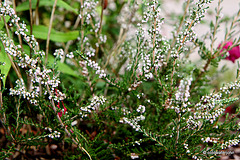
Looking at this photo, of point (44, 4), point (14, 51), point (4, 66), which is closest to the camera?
point (14, 51)

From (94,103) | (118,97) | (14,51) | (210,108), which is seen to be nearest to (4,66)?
(14,51)

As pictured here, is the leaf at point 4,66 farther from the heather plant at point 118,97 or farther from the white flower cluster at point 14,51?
the white flower cluster at point 14,51

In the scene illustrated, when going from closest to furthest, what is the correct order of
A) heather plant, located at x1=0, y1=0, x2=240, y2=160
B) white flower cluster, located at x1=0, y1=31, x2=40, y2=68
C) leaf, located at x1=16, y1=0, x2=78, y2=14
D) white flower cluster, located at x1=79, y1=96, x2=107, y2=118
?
1. white flower cluster, located at x1=0, y1=31, x2=40, y2=68
2. heather plant, located at x1=0, y1=0, x2=240, y2=160
3. white flower cluster, located at x1=79, y1=96, x2=107, y2=118
4. leaf, located at x1=16, y1=0, x2=78, y2=14

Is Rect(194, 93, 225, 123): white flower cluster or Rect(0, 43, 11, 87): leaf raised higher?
Rect(194, 93, 225, 123): white flower cluster

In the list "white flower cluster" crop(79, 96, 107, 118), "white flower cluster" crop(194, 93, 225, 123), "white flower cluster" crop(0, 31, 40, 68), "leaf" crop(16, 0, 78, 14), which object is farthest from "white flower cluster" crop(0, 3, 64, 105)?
"white flower cluster" crop(194, 93, 225, 123)

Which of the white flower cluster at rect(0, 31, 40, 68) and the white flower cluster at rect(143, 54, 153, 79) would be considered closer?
the white flower cluster at rect(0, 31, 40, 68)

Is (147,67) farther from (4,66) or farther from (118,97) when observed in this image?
(4,66)

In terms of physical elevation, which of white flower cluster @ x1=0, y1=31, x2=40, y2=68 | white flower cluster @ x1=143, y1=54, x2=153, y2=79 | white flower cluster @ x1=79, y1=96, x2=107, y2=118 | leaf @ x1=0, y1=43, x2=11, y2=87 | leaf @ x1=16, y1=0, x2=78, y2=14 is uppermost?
leaf @ x1=16, y1=0, x2=78, y2=14

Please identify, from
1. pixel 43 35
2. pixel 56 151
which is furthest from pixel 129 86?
pixel 56 151

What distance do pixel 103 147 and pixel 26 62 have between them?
2.50 ft

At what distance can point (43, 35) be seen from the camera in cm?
158

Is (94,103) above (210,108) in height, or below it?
below

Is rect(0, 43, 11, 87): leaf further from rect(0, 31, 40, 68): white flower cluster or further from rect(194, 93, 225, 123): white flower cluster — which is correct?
rect(194, 93, 225, 123): white flower cluster

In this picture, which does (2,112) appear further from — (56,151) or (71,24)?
(71,24)
